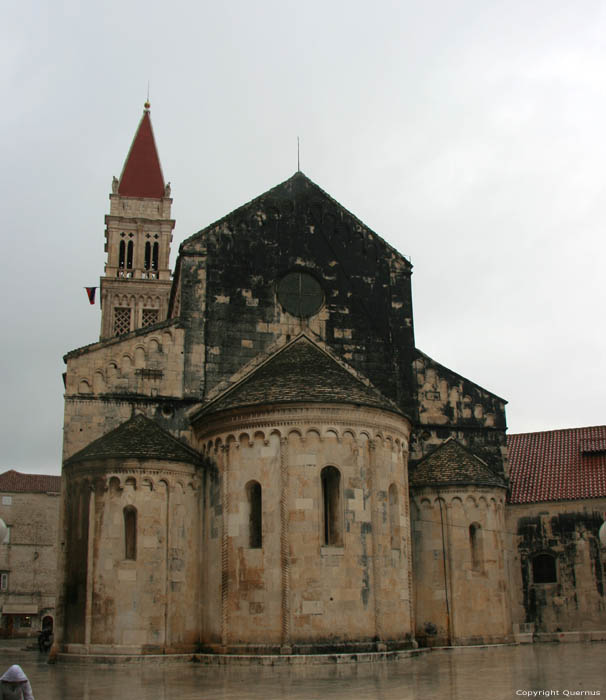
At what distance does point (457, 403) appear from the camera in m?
33.4

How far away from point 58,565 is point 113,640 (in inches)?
141

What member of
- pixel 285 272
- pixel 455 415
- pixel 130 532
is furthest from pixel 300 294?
pixel 130 532

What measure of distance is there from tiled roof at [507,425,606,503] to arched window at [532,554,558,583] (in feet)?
8.11

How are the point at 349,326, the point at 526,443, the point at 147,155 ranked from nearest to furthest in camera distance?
the point at 349,326
the point at 526,443
the point at 147,155

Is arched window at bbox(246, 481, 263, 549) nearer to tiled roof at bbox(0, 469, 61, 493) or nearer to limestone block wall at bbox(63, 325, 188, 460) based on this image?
limestone block wall at bbox(63, 325, 188, 460)

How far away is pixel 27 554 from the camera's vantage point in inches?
2724

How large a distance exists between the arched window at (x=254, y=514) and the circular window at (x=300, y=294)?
26.4 feet

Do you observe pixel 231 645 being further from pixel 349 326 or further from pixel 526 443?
pixel 526 443

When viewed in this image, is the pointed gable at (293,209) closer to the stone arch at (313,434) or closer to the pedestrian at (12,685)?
the stone arch at (313,434)

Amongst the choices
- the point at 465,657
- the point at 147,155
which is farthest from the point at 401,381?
the point at 147,155

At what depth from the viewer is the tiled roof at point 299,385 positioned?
26.3 meters

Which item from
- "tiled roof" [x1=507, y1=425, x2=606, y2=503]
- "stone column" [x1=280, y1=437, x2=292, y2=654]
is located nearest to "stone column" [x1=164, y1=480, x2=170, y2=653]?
"stone column" [x1=280, y1=437, x2=292, y2=654]

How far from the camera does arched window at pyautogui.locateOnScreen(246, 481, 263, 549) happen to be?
25.6 metres

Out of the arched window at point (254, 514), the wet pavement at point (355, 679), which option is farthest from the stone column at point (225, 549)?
the wet pavement at point (355, 679)
